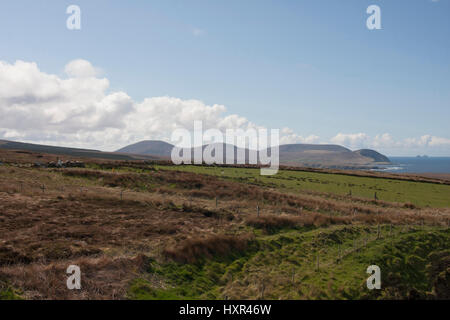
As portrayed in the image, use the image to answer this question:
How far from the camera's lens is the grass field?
15695 millimetres

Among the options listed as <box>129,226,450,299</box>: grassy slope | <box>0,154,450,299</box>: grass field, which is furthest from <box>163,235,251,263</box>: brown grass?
<box>129,226,450,299</box>: grassy slope

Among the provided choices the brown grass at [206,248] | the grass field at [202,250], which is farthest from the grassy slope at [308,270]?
the brown grass at [206,248]

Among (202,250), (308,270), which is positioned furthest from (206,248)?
(308,270)

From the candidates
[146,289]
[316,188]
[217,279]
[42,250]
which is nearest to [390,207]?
[316,188]

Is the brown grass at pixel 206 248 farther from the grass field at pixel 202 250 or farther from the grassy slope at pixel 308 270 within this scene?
the grassy slope at pixel 308 270

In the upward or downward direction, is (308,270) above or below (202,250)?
below

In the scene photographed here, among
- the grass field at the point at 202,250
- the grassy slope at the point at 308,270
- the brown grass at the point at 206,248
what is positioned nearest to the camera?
the grass field at the point at 202,250

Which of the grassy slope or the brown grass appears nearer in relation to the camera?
the grassy slope

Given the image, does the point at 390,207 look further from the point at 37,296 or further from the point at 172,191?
the point at 37,296

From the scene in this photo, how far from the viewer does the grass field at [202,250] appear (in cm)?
1570

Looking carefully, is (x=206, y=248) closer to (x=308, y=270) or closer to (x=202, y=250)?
(x=202, y=250)

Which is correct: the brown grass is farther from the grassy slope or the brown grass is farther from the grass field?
the grassy slope

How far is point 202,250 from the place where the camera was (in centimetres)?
2086

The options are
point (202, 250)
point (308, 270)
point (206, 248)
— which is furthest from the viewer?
point (206, 248)
